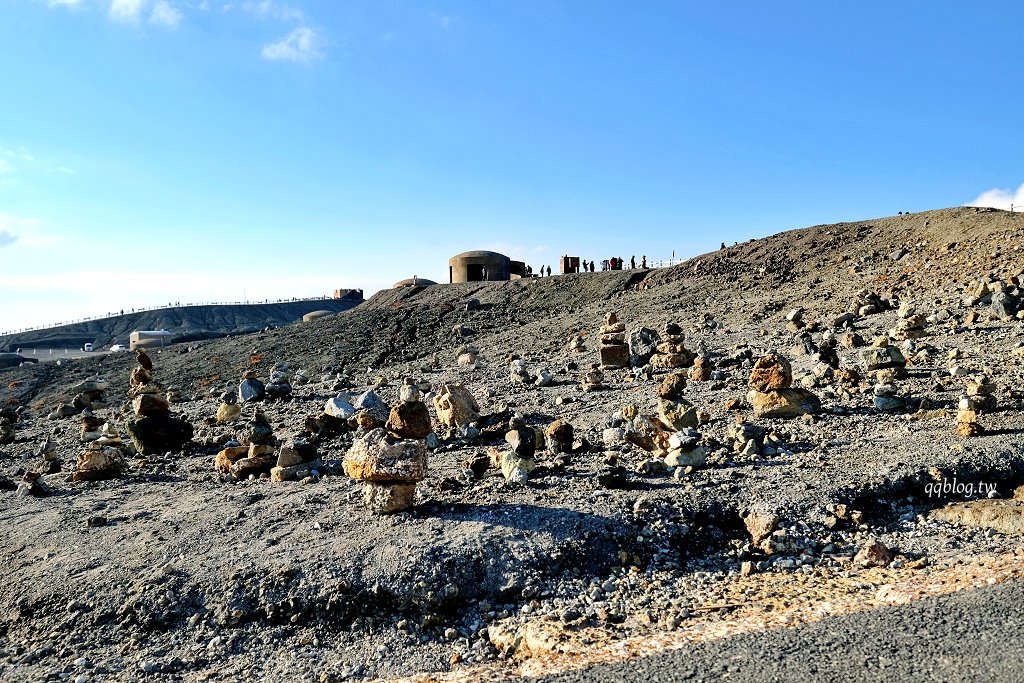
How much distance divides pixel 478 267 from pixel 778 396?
30.4 m

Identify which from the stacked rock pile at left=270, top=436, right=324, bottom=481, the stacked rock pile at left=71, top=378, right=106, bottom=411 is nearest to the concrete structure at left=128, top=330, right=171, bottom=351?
the stacked rock pile at left=71, top=378, right=106, bottom=411

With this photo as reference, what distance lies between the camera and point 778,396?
9.12 metres

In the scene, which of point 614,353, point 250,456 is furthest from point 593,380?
point 250,456

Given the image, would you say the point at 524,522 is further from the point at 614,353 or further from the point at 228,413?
the point at 228,413

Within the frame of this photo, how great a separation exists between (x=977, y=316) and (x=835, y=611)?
10.8m

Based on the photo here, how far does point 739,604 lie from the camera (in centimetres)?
535

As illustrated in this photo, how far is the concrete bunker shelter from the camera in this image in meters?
38.6

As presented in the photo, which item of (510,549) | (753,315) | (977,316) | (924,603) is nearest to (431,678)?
(510,549)

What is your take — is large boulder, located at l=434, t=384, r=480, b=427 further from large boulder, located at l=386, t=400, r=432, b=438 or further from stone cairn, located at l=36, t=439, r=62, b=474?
stone cairn, located at l=36, t=439, r=62, b=474

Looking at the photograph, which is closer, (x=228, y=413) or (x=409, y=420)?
(x=409, y=420)

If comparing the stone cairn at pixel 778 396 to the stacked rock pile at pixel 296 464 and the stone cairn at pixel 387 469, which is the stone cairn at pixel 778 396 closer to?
the stone cairn at pixel 387 469

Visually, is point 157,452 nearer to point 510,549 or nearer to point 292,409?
point 292,409

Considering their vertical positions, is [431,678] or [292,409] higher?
[292,409]

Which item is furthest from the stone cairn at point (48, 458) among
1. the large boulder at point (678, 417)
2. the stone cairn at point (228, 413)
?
the large boulder at point (678, 417)
